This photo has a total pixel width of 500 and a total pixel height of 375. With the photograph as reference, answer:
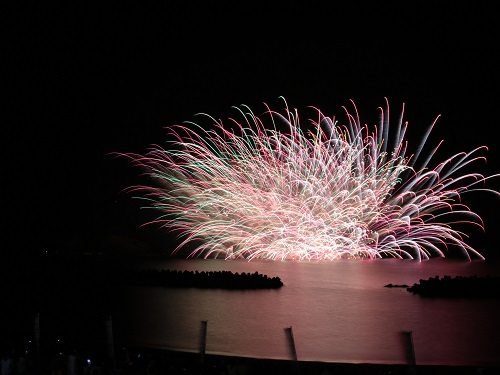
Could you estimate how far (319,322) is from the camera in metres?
13.6

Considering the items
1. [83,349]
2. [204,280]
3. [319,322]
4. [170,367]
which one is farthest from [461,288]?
[170,367]

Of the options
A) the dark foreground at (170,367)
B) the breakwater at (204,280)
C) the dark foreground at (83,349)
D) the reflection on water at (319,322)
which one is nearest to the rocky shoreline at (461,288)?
the reflection on water at (319,322)

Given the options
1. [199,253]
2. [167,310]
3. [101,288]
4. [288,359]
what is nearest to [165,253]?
[199,253]

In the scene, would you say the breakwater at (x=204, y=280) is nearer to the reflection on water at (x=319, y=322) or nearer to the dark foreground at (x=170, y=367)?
the reflection on water at (x=319, y=322)

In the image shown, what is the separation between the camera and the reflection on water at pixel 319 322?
10547mm

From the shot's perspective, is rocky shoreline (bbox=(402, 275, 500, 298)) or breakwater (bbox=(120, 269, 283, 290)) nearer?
rocky shoreline (bbox=(402, 275, 500, 298))

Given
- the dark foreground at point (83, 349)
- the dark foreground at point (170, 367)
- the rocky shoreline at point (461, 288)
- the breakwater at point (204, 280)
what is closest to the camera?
the dark foreground at point (170, 367)

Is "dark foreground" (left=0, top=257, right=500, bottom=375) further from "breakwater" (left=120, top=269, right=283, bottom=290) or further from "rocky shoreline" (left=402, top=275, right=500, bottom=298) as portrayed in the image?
"rocky shoreline" (left=402, top=275, right=500, bottom=298)

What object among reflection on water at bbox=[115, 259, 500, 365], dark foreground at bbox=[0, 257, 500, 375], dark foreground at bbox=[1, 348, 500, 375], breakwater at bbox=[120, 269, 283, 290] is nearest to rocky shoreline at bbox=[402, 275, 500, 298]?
reflection on water at bbox=[115, 259, 500, 365]

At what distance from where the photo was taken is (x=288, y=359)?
31.0 ft

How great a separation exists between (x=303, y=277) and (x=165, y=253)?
19858 millimetres

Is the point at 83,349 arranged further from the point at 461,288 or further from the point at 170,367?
the point at 461,288

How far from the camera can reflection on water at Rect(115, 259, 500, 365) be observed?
10547 mm

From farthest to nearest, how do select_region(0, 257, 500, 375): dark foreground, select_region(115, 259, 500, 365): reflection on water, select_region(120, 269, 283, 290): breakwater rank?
select_region(120, 269, 283, 290): breakwater
select_region(115, 259, 500, 365): reflection on water
select_region(0, 257, 500, 375): dark foreground
